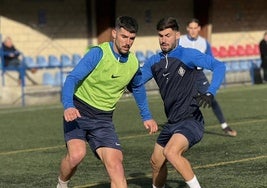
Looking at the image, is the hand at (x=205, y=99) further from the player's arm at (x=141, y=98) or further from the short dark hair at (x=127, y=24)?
the short dark hair at (x=127, y=24)

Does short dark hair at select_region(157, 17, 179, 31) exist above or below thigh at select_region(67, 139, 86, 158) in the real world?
above

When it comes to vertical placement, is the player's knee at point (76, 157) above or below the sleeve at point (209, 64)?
below

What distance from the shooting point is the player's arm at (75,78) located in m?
7.53

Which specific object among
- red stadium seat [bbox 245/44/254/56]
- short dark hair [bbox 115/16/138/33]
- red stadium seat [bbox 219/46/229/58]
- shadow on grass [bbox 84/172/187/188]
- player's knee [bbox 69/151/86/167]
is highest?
short dark hair [bbox 115/16/138/33]

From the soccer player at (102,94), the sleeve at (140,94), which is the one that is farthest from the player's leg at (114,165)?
the sleeve at (140,94)

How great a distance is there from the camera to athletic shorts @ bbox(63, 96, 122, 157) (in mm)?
7965

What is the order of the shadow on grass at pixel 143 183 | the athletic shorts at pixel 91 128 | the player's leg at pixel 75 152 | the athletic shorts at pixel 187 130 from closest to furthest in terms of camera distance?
the athletic shorts at pixel 91 128 < the player's leg at pixel 75 152 < the athletic shorts at pixel 187 130 < the shadow on grass at pixel 143 183

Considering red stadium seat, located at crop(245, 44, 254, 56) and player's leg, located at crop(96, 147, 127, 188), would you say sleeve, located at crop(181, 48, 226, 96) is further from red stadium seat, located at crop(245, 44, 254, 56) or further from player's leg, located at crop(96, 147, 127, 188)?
red stadium seat, located at crop(245, 44, 254, 56)

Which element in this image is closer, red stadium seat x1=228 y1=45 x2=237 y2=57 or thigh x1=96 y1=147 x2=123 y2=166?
thigh x1=96 y1=147 x2=123 y2=166

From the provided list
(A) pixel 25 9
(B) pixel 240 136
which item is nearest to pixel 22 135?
(B) pixel 240 136

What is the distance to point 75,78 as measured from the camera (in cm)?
775

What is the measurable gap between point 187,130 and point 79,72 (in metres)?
1.31

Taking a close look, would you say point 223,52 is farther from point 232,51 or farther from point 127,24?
point 127,24

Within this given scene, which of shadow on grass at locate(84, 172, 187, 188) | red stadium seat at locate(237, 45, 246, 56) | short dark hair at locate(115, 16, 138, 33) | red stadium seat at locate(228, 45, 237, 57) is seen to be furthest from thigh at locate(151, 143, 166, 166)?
red stadium seat at locate(237, 45, 246, 56)
